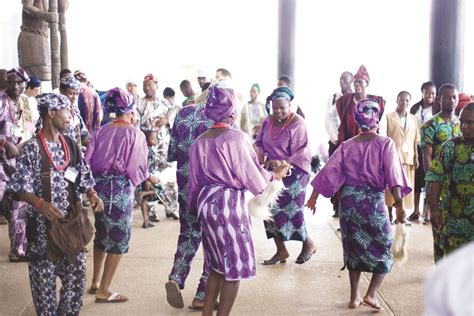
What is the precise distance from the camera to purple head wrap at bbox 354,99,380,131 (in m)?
4.55

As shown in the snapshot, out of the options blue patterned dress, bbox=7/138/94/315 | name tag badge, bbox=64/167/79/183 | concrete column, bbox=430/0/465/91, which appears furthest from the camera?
concrete column, bbox=430/0/465/91

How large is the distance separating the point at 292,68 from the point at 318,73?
556 mm

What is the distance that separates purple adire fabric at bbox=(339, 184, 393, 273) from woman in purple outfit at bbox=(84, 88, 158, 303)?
57.3 inches

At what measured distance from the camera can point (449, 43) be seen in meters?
9.09

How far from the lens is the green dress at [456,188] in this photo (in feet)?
13.0

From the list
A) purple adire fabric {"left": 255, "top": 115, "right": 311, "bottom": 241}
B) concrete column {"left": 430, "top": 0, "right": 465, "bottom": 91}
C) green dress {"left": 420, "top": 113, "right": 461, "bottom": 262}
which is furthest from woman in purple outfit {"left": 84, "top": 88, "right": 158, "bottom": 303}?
concrete column {"left": 430, "top": 0, "right": 465, "bottom": 91}

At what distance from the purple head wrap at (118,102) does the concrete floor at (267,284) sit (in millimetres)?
1336

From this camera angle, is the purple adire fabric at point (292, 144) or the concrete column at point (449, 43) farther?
the concrete column at point (449, 43)

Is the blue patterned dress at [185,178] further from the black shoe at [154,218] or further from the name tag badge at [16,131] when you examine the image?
the black shoe at [154,218]

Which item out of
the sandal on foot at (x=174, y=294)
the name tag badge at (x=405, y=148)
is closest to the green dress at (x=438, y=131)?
the name tag badge at (x=405, y=148)

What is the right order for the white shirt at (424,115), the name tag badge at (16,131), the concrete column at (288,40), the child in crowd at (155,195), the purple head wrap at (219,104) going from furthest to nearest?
the concrete column at (288,40) → the white shirt at (424,115) → the child in crowd at (155,195) → the name tag badge at (16,131) → the purple head wrap at (219,104)

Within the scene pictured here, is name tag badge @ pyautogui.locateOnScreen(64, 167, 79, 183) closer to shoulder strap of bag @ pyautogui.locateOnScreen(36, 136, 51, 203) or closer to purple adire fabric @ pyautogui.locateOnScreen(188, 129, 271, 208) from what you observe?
shoulder strap of bag @ pyautogui.locateOnScreen(36, 136, 51, 203)

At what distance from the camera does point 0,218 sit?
300 inches

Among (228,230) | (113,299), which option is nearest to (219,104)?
(228,230)
